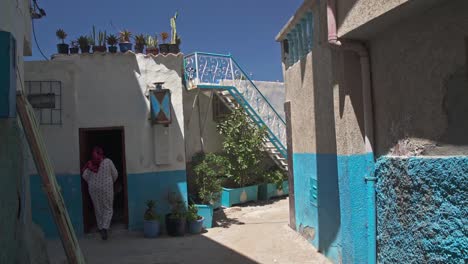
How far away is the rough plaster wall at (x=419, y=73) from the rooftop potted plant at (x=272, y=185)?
6.94 meters

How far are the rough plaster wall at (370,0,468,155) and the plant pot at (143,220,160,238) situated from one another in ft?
15.7

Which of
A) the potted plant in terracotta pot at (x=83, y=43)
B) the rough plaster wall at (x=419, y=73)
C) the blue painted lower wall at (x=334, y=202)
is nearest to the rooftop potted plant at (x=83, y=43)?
the potted plant in terracotta pot at (x=83, y=43)

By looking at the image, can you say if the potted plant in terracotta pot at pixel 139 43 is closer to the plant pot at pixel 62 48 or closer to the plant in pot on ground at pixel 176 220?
the plant pot at pixel 62 48

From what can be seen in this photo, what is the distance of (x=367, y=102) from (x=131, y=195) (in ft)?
17.5

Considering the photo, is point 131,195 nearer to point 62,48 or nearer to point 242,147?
point 62,48

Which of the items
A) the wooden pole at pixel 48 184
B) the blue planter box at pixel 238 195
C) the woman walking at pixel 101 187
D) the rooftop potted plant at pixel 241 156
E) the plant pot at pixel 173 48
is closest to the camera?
the wooden pole at pixel 48 184

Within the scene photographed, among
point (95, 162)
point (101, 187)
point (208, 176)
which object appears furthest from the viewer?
point (208, 176)

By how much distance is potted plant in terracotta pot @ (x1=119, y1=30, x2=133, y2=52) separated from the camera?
8289 mm

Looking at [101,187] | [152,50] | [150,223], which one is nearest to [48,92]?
[101,187]

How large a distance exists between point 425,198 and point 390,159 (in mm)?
621

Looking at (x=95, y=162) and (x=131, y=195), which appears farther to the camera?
(x=131, y=195)

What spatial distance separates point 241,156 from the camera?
10531 millimetres

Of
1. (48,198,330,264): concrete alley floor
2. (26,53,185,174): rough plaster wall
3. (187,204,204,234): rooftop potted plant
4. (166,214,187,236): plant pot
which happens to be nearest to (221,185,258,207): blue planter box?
(48,198,330,264): concrete alley floor

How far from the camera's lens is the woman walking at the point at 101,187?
7.50 meters
